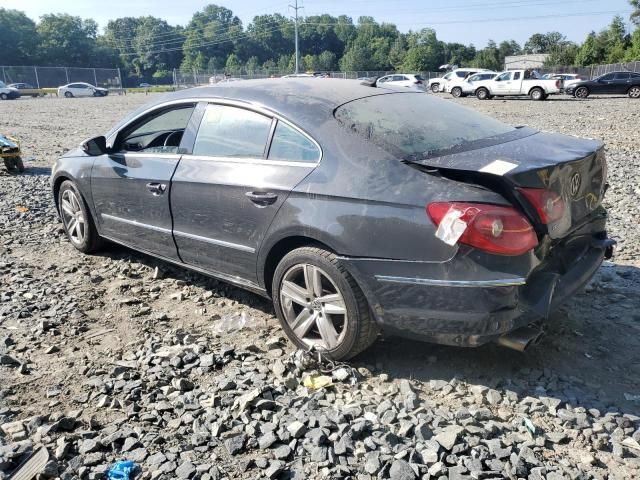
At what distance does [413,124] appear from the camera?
3.42 metres

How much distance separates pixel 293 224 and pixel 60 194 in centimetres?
336

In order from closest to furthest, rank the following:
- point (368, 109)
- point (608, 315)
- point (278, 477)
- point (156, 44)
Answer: point (278, 477), point (368, 109), point (608, 315), point (156, 44)

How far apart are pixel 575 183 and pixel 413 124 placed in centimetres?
101

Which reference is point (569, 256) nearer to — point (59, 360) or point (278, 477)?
point (278, 477)

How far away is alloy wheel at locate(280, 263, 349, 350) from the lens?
3.22 m

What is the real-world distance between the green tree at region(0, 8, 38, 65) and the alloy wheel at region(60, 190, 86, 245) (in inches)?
3737

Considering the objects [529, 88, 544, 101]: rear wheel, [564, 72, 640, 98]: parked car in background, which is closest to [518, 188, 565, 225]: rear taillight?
[529, 88, 544, 101]: rear wheel

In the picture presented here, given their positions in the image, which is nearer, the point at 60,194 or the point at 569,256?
the point at 569,256

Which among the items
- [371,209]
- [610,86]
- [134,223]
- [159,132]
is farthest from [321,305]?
[610,86]

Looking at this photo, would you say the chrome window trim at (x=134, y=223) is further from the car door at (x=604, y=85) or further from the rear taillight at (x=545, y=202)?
the car door at (x=604, y=85)

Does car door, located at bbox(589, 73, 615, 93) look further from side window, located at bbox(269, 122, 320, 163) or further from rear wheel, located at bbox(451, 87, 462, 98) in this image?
side window, located at bbox(269, 122, 320, 163)

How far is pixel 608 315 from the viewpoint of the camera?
385cm

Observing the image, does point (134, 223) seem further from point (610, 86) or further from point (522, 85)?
point (610, 86)

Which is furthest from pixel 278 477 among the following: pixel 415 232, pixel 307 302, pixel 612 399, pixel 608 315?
pixel 608 315
